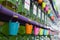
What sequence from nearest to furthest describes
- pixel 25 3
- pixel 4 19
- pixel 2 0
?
pixel 2 0
pixel 4 19
pixel 25 3

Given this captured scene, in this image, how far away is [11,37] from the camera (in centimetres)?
124

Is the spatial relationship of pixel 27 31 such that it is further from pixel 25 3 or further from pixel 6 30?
pixel 6 30

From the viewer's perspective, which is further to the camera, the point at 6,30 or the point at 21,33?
the point at 21,33

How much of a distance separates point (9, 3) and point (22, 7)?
1.26 ft

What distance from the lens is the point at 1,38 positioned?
114 cm

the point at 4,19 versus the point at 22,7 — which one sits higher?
the point at 22,7

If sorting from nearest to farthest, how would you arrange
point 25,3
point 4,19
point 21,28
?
point 4,19
point 21,28
point 25,3

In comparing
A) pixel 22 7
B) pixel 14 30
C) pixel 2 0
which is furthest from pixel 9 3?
pixel 22 7

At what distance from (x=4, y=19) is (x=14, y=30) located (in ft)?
0.51

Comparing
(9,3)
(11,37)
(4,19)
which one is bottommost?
(11,37)

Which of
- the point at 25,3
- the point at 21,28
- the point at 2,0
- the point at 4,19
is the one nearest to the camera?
the point at 2,0

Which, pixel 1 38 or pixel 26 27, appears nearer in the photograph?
pixel 1 38

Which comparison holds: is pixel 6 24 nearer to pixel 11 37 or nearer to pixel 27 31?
pixel 11 37

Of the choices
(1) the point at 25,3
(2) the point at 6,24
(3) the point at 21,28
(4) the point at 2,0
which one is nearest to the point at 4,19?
(2) the point at 6,24
